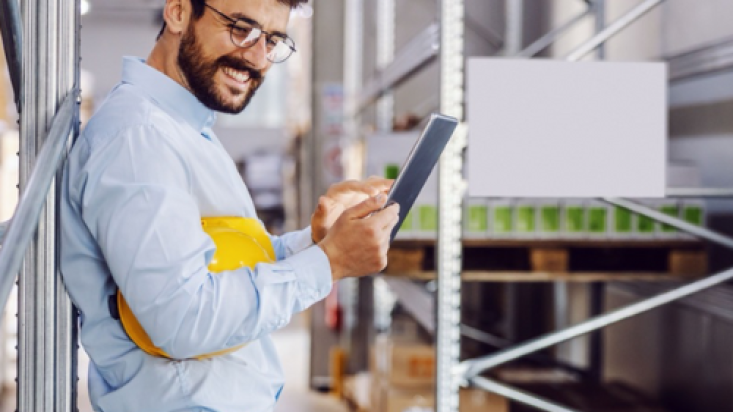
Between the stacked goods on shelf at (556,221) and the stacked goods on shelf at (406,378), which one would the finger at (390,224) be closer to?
the stacked goods on shelf at (556,221)

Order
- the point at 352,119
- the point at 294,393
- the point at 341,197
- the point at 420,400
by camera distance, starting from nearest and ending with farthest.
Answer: the point at 341,197 < the point at 420,400 < the point at 352,119 < the point at 294,393

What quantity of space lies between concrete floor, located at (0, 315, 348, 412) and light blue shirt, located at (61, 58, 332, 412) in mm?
3693

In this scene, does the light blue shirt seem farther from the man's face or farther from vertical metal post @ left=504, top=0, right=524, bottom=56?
vertical metal post @ left=504, top=0, right=524, bottom=56

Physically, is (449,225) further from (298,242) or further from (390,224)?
(390,224)

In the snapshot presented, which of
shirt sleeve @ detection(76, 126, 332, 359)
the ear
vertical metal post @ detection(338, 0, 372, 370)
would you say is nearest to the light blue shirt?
shirt sleeve @ detection(76, 126, 332, 359)

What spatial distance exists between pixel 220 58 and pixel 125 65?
210 millimetres

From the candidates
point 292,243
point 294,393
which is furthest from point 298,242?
point 294,393

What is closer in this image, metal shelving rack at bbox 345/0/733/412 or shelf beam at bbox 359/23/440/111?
metal shelving rack at bbox 345/0/733/412

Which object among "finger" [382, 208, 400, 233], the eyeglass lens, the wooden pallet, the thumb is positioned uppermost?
the eyeglass lens

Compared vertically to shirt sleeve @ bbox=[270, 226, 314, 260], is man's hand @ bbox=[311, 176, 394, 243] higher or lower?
higher

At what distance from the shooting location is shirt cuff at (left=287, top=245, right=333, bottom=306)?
5.23 ft

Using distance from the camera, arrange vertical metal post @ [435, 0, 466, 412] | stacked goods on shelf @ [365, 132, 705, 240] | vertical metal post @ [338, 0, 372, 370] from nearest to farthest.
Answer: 1. vertical metal post @ [435, 0, 466, 412]
2. stacked goods on shelf @ [365, 132, 705, 240]
3. vertical metal post @ [338, 0, 372, 370]

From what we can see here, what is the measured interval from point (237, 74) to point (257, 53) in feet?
0.20

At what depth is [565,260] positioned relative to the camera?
11.6 feet
